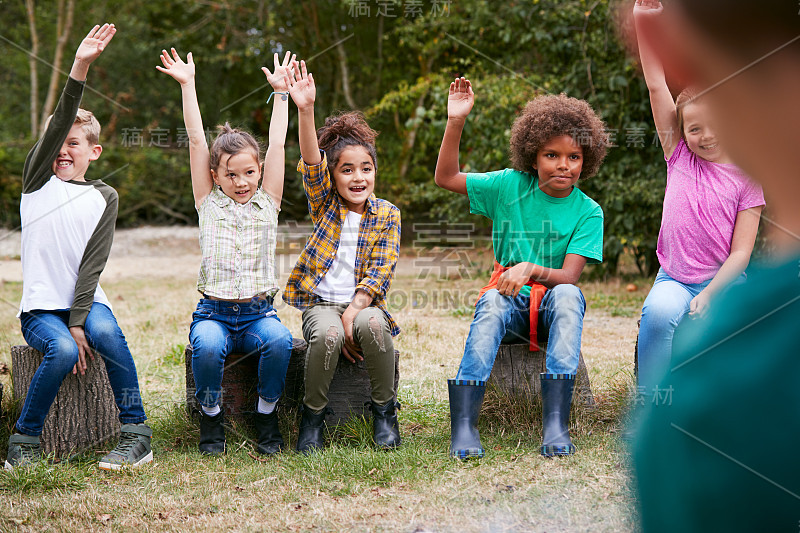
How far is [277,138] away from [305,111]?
17cm

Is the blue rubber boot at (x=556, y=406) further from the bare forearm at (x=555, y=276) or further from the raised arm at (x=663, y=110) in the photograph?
the raised arm at (x=663, y=110)

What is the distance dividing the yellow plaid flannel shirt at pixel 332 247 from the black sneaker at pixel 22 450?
113cm

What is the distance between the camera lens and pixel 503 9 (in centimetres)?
791

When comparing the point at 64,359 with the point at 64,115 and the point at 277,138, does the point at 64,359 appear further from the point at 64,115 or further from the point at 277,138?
the point at 277,138

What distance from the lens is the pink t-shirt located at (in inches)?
125

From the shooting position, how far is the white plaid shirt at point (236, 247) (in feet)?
10.4

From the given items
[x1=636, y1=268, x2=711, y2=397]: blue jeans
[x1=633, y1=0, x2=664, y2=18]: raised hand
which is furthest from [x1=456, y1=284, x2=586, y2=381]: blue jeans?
[x1=633, y1=0, x2=664, y2=18]: raised hand

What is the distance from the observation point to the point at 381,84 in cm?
1277

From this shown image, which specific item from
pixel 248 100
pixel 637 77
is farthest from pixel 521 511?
pixel 248 100

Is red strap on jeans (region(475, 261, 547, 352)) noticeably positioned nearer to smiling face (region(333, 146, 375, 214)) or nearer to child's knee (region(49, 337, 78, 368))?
smiling face (region(333, 146, 375, 214))

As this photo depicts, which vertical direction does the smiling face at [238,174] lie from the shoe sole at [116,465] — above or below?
above

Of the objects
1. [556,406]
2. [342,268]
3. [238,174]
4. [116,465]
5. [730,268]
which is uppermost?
[238,174]

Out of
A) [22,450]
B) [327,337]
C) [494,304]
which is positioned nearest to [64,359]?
[22,450]

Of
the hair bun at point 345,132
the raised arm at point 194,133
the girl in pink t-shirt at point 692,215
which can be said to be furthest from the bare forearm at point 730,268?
the raised arm at point 194,133
